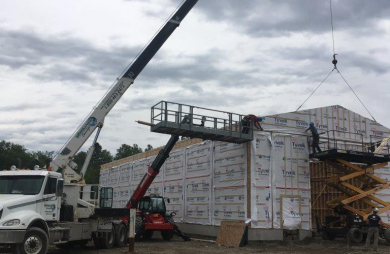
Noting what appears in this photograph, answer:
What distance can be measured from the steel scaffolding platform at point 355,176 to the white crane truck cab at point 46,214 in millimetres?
11246

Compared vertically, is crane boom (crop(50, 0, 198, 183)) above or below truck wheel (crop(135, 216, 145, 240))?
above

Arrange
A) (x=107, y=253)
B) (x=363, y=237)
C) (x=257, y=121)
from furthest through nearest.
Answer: (x=257, y=121), (x=363, y=237), (x=107, y=253)

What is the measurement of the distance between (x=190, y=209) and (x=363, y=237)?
10932mm

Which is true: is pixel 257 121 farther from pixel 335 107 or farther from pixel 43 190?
pixel 43 190

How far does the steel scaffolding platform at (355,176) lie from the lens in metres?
21.0

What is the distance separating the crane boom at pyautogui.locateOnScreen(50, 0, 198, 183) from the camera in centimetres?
1739

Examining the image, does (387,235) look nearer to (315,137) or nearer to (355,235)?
(355,235)

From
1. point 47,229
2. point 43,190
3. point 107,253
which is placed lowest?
point 107,253

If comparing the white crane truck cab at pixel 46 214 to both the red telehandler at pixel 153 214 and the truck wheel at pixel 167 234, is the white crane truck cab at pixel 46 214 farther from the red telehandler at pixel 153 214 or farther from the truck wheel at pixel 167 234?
the truck wheel at pixel 167 234

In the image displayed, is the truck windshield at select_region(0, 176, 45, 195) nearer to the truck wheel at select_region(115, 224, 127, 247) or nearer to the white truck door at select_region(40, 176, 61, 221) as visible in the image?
the white truck door at select_region(40, 176, 61, 221)

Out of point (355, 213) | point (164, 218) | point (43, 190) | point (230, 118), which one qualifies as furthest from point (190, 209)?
point (43, 190)

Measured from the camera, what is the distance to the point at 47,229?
13.7m

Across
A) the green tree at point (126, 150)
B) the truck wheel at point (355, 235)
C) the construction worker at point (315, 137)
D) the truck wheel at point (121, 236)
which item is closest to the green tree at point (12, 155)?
the green tree at point (126, 150)

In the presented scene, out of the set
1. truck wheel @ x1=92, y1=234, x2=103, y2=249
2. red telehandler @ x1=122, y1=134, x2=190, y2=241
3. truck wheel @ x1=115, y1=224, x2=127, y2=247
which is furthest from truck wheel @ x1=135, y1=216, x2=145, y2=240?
truck wheel @ x1=92, y1=234, x2=103, y2=249
